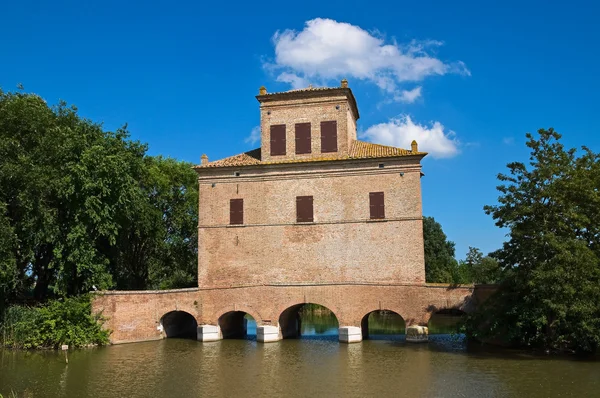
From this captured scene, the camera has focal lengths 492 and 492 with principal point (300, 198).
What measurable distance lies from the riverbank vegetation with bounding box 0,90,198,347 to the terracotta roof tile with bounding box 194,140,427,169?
5263mm

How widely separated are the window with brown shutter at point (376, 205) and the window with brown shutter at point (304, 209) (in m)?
3.47

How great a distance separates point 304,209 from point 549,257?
42.2ft

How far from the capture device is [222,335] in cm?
2838

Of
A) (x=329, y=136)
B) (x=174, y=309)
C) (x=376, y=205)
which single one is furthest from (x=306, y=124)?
(x=174, y=309)

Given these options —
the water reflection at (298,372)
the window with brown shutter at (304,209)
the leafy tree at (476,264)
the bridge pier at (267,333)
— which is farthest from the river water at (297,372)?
Answer: the leafy tree at (476,264)

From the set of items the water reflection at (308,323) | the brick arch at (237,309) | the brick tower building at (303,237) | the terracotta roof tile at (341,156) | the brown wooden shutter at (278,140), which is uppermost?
the brown wooden shutter at (278,140)

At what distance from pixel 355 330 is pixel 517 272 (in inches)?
342

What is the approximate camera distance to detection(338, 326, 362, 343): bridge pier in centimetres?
2577

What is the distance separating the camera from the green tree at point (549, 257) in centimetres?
1948

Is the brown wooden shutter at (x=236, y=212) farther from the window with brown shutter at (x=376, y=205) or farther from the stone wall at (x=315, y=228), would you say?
the window with brown shutter at (x=376, y=205)

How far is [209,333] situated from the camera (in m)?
27.6

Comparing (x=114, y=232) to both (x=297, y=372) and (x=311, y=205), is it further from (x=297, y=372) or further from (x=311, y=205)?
(x=297, y=372)

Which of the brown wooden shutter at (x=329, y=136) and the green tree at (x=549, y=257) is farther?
the brown wooden shutter at (x=329, y=136)

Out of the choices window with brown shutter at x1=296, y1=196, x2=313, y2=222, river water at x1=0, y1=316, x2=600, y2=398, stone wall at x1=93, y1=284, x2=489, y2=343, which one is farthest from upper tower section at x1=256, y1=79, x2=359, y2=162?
river water at x1=0, y1=316, x2=600, y2=398
